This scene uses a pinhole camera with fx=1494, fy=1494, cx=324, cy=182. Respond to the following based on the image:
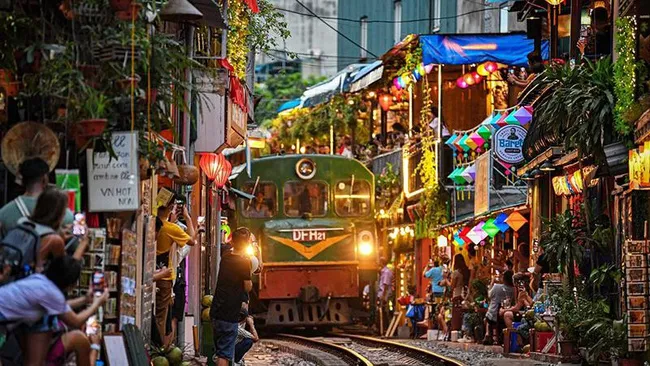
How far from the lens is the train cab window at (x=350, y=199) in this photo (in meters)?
30.4

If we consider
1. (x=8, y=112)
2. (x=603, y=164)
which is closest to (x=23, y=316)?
(x=8, y=112)

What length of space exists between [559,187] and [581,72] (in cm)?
409

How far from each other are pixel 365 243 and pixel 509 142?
17.0 ft

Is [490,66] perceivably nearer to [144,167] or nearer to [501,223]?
[501,223]

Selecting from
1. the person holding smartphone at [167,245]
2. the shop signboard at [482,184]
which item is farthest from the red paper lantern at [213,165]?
the shop signboard at [482,184]

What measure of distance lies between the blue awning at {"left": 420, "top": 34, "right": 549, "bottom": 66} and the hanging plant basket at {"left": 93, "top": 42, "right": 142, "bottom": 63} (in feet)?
63.5

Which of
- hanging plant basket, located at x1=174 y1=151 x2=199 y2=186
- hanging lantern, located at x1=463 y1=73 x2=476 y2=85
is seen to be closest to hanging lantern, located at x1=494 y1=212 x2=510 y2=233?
hanging lantern, located at x1=463 y1=73 x2=476 y2=85

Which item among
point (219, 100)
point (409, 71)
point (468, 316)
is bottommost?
point (468, 316)

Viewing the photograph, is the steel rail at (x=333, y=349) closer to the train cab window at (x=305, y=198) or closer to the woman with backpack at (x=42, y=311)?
the train cab window at (x=305, y=198)

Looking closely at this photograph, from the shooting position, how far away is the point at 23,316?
8859 millimetres

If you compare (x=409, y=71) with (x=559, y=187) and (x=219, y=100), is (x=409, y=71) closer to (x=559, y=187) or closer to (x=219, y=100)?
(x=559, y=187)

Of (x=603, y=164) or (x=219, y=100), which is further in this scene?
(x=603, y=164)

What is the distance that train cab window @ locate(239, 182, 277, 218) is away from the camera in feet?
99.9

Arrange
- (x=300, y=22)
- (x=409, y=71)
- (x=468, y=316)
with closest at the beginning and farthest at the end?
1. (x=468, y=316)
2. (x=409, y=71)
3. (x=300, y=22)
